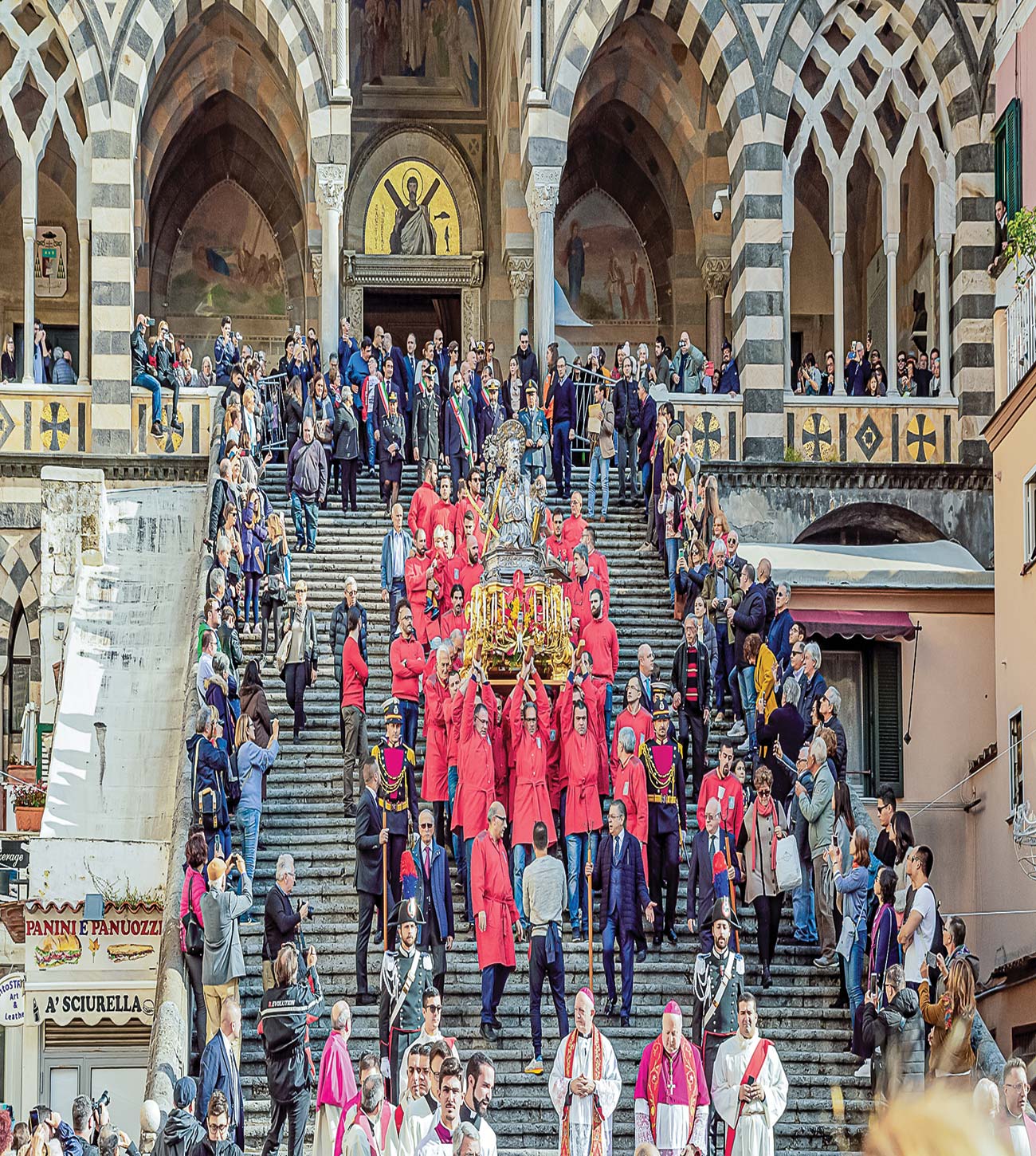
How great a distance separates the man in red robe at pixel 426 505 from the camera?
2308 centimetres

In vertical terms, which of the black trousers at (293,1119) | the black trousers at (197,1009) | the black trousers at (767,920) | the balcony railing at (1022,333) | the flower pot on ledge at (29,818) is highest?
the balcony railing at (1022,333)

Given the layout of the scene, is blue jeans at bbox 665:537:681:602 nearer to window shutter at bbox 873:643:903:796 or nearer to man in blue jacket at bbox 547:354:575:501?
man in blue jacket at bbox 547:354:575:501

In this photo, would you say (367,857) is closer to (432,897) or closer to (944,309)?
(432,897)

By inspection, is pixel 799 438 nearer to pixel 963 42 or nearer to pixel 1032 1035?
pixel 963 42

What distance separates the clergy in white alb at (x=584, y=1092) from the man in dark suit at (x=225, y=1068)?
2.05 meters

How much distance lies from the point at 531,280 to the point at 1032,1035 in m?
15.1

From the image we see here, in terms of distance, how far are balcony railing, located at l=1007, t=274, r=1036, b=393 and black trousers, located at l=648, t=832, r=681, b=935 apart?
Answer: 711 centimetres

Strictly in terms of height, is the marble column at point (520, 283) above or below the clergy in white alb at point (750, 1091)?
above

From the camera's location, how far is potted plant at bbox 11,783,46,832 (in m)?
25.4

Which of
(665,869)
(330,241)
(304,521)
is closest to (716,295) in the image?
(330,241)

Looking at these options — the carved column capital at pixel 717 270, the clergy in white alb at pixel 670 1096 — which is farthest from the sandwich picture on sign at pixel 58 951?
the carved column capital at pixel 717 270

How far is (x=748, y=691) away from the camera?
20.7 metres

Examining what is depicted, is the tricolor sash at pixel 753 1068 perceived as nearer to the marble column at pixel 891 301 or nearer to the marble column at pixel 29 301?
the marble column at pixel 891 301

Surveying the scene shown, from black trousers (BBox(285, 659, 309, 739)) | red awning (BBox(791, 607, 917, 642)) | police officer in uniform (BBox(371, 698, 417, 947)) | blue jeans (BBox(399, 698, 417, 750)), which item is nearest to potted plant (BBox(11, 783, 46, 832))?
black trousers (BBox(285, 659, 309, 739))
